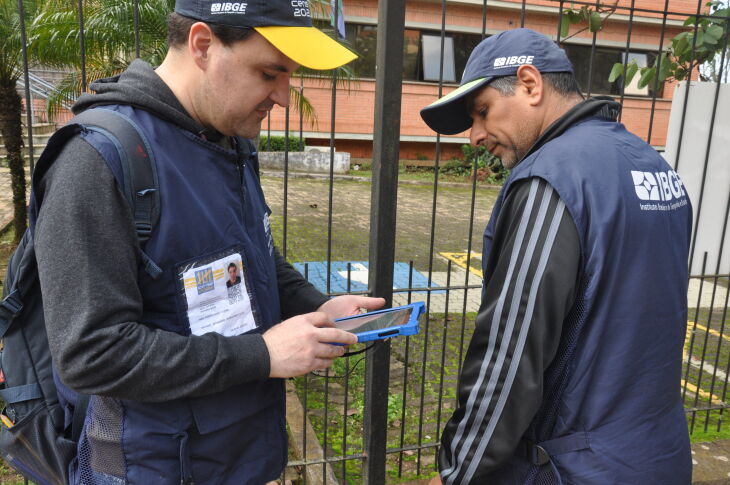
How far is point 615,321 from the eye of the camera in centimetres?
150

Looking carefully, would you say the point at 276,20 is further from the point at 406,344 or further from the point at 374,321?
the point at 406,344

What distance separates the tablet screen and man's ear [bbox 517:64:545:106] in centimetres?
74

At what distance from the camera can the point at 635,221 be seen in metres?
1.48

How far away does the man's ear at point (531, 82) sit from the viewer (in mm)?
1717

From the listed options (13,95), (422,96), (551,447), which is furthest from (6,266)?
(422,96)

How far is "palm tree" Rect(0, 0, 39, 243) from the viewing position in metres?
6.12

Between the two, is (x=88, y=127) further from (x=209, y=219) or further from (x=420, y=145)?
(x=420, y=145)

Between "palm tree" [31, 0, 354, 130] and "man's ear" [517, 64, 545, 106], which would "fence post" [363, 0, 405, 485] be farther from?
"palm tree" [31, 0, 354, 130]

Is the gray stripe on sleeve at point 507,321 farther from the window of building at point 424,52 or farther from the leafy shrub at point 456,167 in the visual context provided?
the leafy shrub at point 456,167

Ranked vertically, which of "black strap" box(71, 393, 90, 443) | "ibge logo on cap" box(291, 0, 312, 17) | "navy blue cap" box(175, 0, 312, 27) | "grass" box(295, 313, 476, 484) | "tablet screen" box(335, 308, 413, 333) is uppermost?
"ibge logo on cap" box(291, 0, 312, 17)

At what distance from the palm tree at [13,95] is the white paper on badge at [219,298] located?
18.1ft

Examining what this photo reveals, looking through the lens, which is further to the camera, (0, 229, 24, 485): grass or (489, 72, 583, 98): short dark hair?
(0, 229, 24, 485): grass

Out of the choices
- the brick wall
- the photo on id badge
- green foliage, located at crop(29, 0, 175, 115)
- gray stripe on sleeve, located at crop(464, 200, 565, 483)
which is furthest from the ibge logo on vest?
the brick wall

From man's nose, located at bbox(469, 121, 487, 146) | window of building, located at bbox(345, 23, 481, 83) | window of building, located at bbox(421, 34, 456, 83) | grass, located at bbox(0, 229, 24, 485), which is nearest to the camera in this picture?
man's nose, located at bbox(469, 121, 487, 146)
